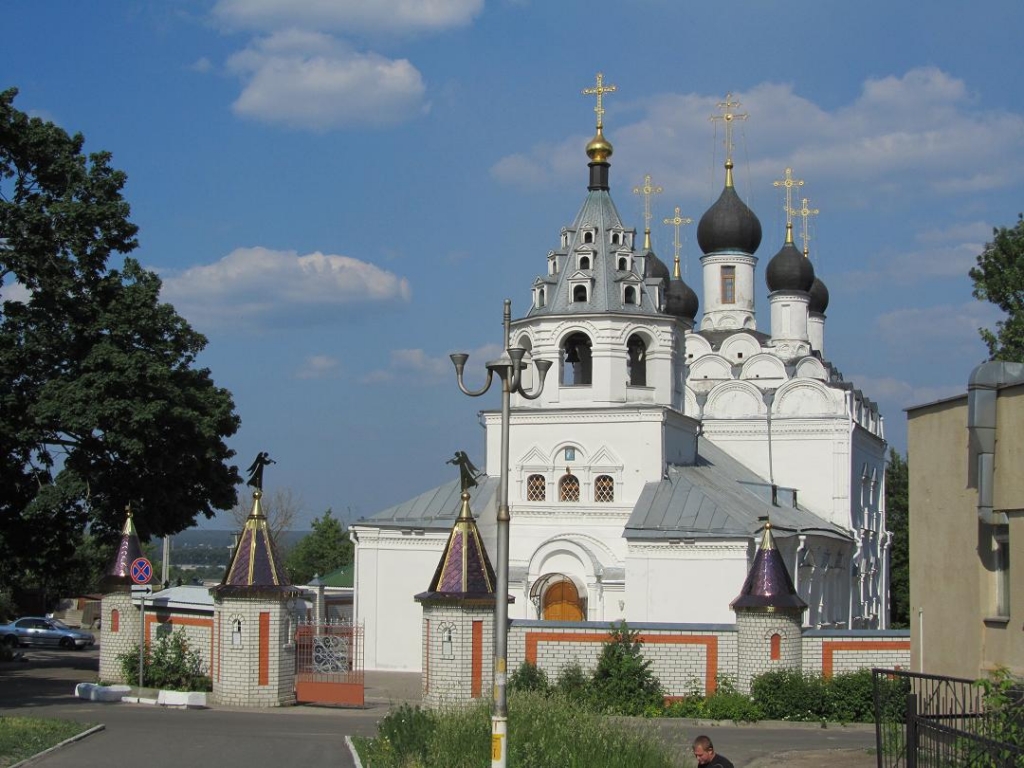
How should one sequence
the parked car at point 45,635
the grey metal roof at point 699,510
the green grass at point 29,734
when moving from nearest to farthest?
the green grass at point 29,734 → the grey metal roof at point 699,510 → the parked car at point 45,635

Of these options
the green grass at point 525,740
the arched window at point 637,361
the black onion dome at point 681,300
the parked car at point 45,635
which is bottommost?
the parked car at point 45,635

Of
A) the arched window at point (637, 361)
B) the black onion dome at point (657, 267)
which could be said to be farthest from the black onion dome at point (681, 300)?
the arched window at point (637, 361)

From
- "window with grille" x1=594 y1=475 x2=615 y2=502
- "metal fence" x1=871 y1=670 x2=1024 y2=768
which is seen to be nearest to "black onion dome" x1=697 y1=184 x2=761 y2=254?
"window with grille" x1=594 y1=475 x2=615 y2=502

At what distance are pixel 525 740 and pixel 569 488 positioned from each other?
53.8ft

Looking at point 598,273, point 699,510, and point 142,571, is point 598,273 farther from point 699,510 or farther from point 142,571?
point 142,571

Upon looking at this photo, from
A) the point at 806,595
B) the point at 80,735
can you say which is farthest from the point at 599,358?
the point at 80,735

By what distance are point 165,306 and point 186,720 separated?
8985 mm

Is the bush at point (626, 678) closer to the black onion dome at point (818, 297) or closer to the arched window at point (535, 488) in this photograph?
the arched window at point (535, 488)

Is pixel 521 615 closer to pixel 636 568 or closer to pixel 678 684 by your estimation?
pixel 636 568

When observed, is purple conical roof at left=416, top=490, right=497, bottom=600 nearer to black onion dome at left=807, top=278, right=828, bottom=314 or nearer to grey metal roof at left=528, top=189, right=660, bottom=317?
grey metal roof at left=528, top=189, right=660, bottom=317

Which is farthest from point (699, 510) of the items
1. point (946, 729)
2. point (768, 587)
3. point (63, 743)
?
point (946, 729)

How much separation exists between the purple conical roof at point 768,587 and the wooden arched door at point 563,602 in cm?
721

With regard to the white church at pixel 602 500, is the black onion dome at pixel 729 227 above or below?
above

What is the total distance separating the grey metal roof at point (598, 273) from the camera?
2927cm
